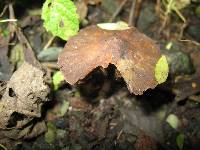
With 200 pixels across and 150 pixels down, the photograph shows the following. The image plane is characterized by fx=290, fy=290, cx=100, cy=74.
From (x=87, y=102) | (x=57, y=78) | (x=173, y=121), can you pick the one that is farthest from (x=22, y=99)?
(x=173, y=121)

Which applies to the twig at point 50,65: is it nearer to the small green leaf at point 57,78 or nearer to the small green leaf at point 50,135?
the small green leaf at point 57,78

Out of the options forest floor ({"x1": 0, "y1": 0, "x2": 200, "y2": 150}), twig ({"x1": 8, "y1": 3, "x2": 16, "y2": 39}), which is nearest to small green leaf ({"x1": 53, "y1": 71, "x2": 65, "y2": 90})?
forest floor ({"x1": 0, "y1": 0, "x2": 200, "y2": 150})

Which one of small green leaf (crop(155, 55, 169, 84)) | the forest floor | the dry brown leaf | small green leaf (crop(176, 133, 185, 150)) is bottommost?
small green leaf (crop(176, 133, 185, 150))

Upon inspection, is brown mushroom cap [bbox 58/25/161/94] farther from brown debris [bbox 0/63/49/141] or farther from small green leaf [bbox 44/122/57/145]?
small green leaf [bbox 44/122/57/145]

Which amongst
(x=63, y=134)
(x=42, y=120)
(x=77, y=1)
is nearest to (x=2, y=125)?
(x=42, y=120)

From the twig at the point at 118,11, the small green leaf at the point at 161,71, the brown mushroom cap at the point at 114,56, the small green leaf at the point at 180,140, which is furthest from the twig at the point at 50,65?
the small green leaf at the point at 180,140

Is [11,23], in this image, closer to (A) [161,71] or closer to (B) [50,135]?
(B) [50,135]
